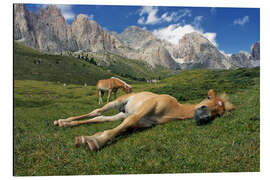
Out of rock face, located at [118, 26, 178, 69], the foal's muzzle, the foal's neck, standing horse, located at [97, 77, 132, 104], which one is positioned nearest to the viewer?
the foal's muzzle

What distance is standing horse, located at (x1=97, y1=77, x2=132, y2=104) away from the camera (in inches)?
203

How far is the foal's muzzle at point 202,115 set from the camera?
375 centimetres

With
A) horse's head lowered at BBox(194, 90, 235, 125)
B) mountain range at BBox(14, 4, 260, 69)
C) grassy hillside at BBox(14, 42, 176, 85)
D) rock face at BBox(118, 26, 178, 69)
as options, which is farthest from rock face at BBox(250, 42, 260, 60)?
grassy hillside at BBox(14, 42, 176, 85)

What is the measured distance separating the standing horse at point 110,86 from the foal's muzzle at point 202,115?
6.99ft

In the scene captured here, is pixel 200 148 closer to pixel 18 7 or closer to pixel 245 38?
pixel 245 38

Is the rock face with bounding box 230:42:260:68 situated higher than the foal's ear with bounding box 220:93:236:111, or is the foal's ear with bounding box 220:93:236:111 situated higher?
the rock face with bounding box 230:42:260:68

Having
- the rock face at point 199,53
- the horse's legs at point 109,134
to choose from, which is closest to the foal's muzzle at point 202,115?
the horse's legs at point 109,134

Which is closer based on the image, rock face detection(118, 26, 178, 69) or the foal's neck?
the foal's neck

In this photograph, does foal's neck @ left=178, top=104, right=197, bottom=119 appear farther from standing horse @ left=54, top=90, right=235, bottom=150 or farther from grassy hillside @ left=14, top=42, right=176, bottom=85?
grassy hillside @ left=14, top=42, right=176, bottom=85

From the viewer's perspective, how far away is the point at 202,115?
3.75 m

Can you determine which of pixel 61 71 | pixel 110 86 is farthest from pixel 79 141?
pixel 61 71

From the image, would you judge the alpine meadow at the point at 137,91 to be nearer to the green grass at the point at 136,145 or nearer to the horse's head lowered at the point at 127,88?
the green grass at the point at 136,145

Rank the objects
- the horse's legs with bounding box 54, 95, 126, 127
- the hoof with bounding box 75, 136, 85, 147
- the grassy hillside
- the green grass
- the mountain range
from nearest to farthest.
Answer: the green grass
the hoof with bounding box 75, 136, 85, 147
the horse's legs with bounding box 54, 95, 126, 127
the grassy hillside
the mountain range
